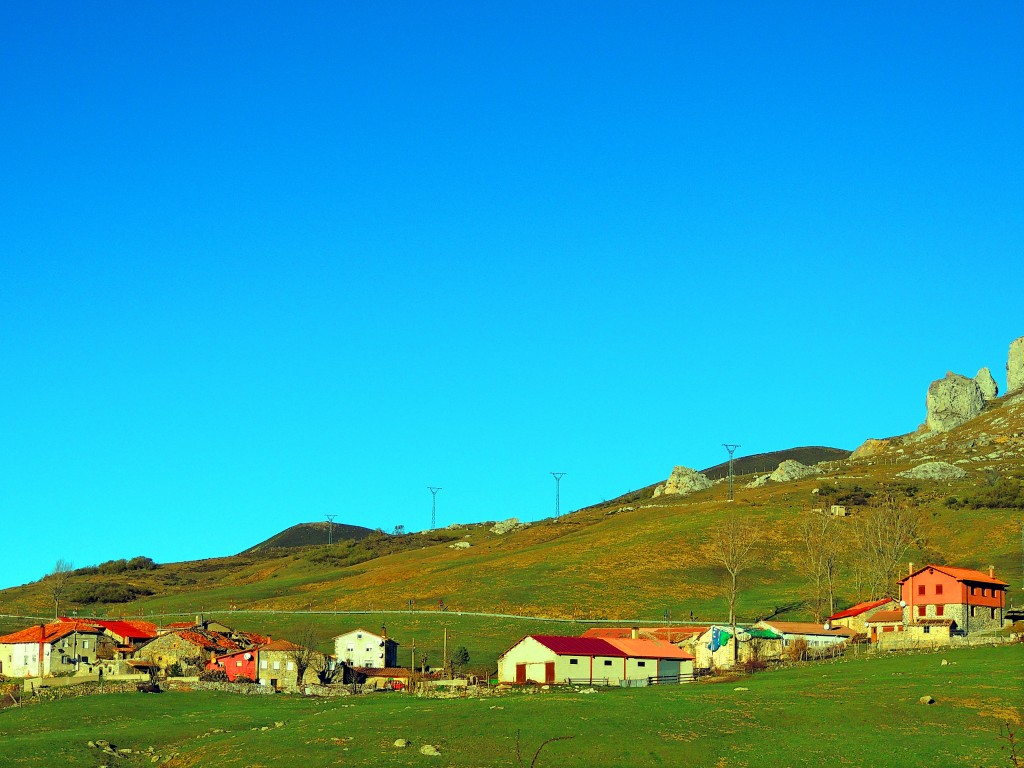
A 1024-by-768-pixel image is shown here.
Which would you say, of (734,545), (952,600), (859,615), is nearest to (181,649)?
(859,615)

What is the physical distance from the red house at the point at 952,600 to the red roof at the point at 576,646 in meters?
30.5

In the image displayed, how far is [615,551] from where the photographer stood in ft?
642

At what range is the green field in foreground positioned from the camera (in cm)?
6188

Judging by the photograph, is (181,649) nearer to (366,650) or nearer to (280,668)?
(280,668)

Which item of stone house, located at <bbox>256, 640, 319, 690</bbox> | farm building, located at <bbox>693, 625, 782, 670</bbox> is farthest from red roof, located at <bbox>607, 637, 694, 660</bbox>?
stone house, located at <bbox>256, 640, 319, 690</bbox>

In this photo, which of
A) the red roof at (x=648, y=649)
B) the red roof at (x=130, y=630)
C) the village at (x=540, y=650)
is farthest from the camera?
the red roof at (x=130, y=630)

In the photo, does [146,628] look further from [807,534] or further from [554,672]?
[807,534]

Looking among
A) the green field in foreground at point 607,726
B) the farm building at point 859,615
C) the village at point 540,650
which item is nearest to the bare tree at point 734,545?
the village at point 540,650

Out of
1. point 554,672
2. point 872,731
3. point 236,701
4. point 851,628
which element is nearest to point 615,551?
point 851,628

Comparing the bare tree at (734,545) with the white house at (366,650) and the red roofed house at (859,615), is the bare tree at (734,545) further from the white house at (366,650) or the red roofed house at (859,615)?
the white house at (366,650)

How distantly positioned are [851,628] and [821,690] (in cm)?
5181

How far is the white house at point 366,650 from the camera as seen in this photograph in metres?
130

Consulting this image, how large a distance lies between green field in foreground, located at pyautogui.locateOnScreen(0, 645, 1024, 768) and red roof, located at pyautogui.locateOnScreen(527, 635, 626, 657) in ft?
50.0

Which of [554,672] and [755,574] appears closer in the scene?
[554,672]
